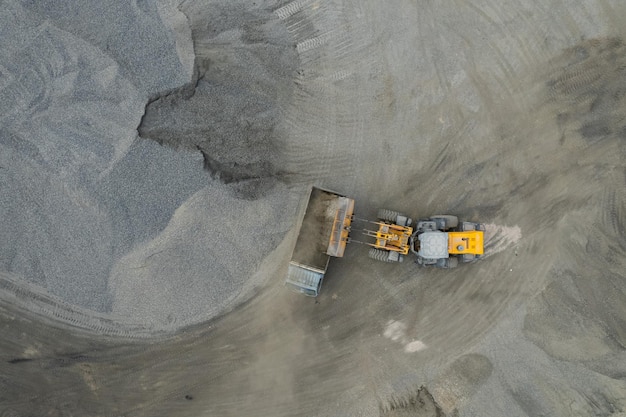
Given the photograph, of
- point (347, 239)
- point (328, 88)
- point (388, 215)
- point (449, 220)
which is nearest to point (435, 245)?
point (449, 220)

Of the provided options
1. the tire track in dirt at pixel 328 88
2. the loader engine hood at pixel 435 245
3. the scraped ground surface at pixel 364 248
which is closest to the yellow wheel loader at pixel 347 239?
the loader engine hood at pixel 435 245

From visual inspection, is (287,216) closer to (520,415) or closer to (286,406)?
(286,406)

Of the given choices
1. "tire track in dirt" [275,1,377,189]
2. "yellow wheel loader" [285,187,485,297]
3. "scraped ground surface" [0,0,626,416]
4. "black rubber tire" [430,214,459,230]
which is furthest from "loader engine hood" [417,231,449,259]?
"tire track in dirt" [275,1,377,189]

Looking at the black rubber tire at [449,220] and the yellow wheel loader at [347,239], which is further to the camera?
the black rubber tire at [449,220]

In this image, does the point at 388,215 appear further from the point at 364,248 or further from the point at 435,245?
the point at 435,245

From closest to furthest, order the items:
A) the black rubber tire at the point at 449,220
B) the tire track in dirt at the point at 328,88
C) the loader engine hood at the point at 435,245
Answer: the loader engine hood at the point at 435,245
the black rubber tire at the point at 449,220
the tire track in dirt at the point at 328,88

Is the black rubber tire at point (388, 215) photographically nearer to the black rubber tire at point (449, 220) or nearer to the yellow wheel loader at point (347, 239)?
the yellow wheel loader at point (347, 239)

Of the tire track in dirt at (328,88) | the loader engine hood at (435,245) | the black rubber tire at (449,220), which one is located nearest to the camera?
the loader engine hood at (435,245)
